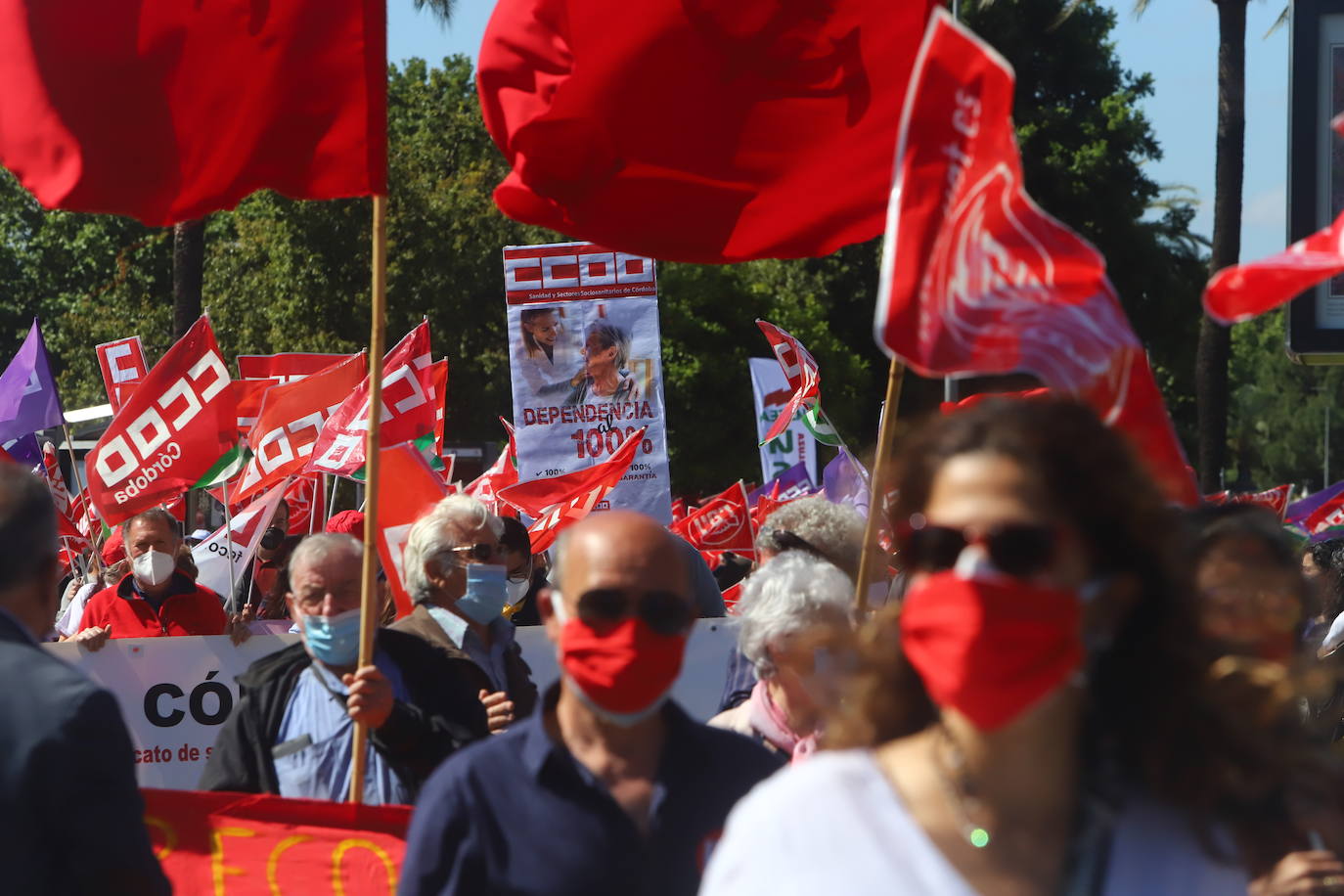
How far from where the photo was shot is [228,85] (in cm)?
525

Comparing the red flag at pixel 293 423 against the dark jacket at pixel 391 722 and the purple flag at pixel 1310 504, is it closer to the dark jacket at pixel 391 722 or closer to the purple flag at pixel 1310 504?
the dark jacket at pixel 391 722

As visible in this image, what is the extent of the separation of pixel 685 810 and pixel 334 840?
5.63 feet

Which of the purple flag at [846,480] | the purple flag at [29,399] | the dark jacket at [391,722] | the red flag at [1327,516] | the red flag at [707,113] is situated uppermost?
the red flag at [707,113]

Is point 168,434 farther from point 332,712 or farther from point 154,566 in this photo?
point 332,712

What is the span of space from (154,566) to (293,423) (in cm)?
313

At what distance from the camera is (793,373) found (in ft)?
50.4

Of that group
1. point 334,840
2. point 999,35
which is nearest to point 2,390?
point 334,840

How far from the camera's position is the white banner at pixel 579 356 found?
38.6 ft

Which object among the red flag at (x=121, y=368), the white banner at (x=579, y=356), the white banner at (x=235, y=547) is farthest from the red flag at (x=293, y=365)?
the white banner at (x=235, y=547)

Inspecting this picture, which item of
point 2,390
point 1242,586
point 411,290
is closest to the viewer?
point 1242,586

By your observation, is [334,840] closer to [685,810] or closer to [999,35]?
[685,810]

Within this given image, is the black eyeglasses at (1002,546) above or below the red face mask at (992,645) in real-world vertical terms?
above

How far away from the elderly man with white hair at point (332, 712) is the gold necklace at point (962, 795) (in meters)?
2.32

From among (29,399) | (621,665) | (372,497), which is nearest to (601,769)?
(621,665)
